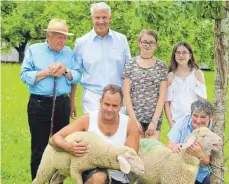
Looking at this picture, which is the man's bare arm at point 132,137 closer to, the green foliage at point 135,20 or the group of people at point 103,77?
the group of people at point 103,77

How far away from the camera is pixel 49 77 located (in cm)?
662

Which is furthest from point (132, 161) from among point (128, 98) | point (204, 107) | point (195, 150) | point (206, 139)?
point (128, 98)

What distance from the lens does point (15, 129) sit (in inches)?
497

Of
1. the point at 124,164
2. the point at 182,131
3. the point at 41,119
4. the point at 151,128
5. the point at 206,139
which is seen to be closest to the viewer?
the point at 124,164

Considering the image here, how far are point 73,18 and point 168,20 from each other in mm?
23284

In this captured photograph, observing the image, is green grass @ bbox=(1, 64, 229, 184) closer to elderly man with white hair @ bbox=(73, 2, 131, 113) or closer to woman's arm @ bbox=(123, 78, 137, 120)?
elderly man with white hair @ bbox=(73, 2, 131, 113)

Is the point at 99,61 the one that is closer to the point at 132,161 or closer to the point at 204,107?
the point at 204,107

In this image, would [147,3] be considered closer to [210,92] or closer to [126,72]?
[126,72]

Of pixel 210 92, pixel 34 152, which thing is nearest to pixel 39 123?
pixel 34 152

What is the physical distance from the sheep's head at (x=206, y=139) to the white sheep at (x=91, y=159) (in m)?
0.58

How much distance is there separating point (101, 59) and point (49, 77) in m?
0.72

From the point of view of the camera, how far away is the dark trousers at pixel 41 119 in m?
6.76

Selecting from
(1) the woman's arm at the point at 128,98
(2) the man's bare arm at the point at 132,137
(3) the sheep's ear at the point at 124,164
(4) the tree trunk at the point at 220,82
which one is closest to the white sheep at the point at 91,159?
(3) the sheep's ear at the point at 124,164

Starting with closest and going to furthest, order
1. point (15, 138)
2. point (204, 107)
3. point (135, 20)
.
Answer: point (135, 20) → point (204, 107) → point (15, 138)
